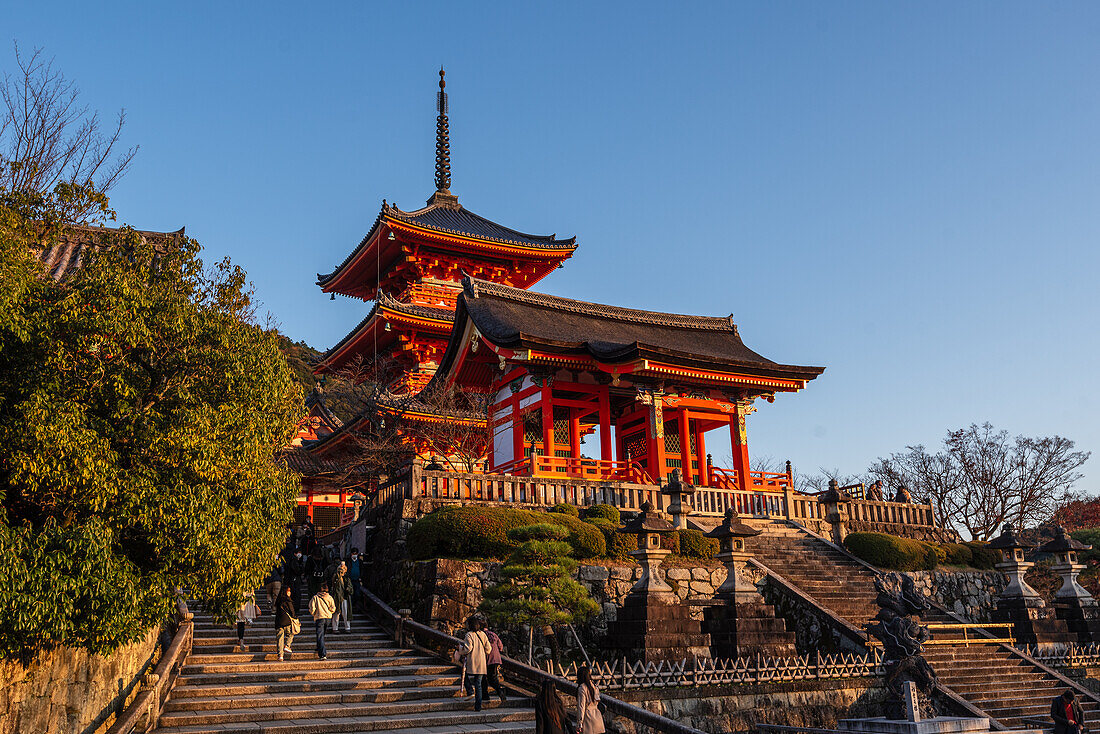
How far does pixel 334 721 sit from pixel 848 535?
1465cm

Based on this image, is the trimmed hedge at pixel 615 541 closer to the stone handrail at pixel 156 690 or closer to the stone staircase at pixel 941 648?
the stone staircase at pixel 941 648

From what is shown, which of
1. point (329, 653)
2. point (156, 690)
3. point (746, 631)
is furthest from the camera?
point (746, 631)

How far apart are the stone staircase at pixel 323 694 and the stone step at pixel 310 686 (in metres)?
0.01

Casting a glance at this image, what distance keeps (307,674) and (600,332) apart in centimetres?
1736

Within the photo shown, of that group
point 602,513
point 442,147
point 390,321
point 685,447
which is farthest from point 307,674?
point 442,147

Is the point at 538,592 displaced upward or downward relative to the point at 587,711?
upward

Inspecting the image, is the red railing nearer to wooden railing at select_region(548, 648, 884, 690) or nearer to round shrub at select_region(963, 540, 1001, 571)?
wooden railing at select_region(548, 648, 884, 690)

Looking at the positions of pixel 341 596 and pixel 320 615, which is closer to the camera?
pixel 320 615

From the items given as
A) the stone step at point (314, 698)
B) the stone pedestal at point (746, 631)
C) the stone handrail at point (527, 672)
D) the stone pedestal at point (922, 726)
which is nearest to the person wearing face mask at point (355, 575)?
the stone handrail at point (527, 672)

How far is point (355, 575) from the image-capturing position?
19.4 m

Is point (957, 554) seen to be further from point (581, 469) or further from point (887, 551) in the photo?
point (581, 469)

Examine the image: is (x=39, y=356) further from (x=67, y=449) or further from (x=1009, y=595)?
(x=1009, y=595)

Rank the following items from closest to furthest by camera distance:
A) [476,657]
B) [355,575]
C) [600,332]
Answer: [476,657] → [355,575] → [600,332]

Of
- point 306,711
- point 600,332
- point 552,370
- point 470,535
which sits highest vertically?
point 600,332
